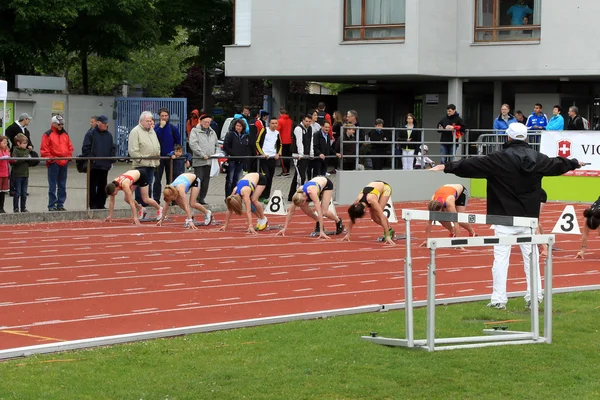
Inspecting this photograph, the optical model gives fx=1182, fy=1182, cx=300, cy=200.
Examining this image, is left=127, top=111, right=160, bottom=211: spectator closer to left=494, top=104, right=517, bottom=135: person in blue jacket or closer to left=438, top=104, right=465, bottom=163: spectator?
left=438, top=104, right=465, bottom=163: spectator

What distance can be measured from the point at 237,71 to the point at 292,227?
54.3 feet

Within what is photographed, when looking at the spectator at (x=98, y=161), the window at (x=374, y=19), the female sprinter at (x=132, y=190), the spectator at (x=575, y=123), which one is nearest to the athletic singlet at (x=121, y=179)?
the female sprinter at (x=132, y=190)

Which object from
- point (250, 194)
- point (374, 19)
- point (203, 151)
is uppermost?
point (374, 19)

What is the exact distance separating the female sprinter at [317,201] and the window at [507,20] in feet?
54.5

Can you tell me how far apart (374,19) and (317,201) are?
16.5 meters

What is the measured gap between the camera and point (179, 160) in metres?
24.0

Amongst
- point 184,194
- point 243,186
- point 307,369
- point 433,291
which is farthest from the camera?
point 184,194

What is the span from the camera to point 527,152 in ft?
41.3

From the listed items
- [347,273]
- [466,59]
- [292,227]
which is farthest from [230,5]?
[347,273]

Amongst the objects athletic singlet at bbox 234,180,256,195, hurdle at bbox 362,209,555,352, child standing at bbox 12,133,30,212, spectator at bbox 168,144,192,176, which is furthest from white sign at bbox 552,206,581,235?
hurdle at bbox 362,209,555,352

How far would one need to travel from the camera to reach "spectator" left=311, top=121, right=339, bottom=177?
26.3 meters

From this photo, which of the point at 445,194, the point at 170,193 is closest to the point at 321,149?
the point at 170,193

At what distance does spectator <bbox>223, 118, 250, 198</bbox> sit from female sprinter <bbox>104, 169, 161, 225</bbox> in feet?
7.41

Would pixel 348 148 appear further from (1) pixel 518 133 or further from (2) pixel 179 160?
(1) pixel 518 133
